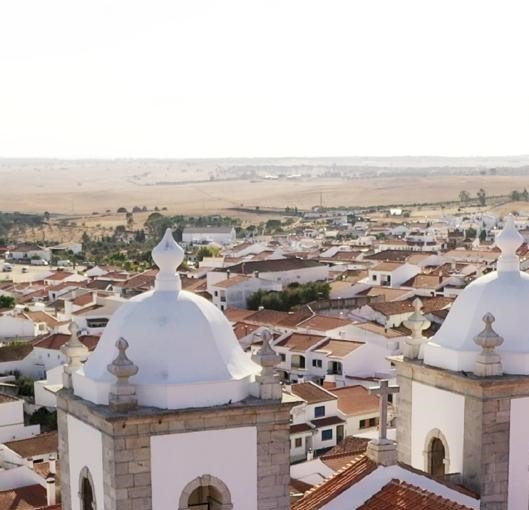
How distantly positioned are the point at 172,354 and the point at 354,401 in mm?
27818

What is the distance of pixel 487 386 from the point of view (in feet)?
37.2

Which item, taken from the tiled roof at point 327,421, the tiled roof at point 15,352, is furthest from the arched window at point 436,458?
the tiled roof at point 15,352

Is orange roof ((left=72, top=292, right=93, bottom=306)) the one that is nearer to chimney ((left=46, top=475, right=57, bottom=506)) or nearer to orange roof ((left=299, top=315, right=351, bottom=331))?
orange roof ((left=299, top=315, right=351, bottom=331))

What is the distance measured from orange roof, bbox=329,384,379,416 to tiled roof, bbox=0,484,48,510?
1212cm

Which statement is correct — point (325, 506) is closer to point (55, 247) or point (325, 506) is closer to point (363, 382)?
point (363, 382)

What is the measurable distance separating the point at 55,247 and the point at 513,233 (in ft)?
333

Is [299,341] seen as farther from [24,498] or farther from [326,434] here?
[24,498]

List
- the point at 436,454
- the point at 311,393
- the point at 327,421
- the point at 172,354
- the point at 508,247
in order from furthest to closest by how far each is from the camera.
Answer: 1. the point at 311,393
2. the point at 327,421
3. the point at 436,454
4. the point at 508,247
5. the point at 172,354

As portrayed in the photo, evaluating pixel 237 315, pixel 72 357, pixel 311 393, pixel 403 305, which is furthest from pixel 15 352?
pixel 72 357

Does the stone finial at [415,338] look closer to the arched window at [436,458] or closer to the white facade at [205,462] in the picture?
the arched window at [436,458]

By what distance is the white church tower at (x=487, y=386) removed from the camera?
11.5 m

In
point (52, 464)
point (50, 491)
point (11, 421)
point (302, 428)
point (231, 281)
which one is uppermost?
point (231, 281)

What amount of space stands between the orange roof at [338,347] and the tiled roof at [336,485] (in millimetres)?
30354

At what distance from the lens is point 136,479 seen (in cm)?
979
